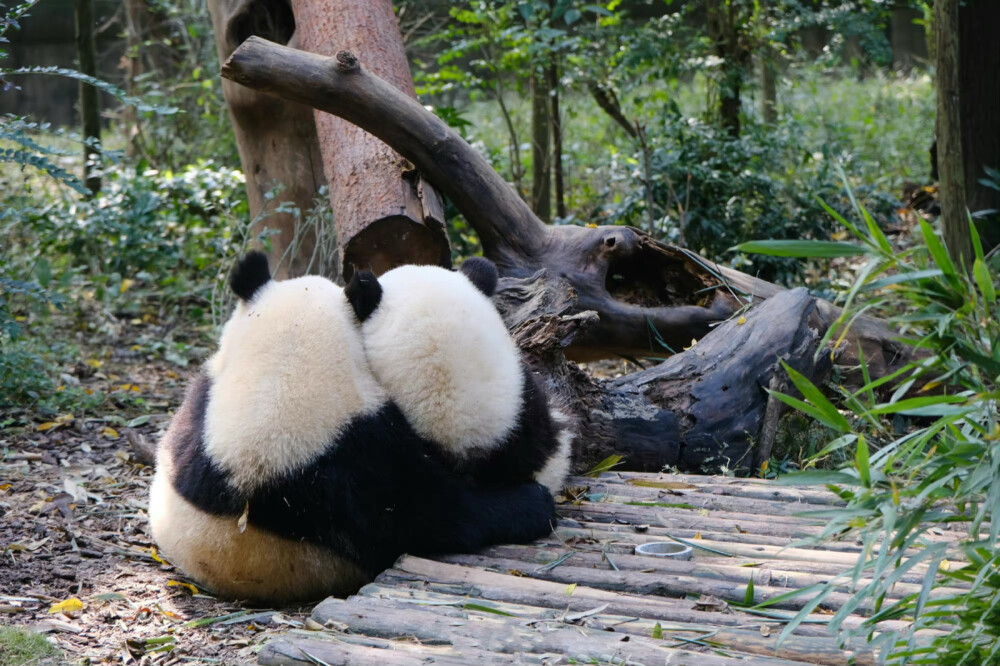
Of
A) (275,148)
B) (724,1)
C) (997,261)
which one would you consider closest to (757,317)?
(997,261)

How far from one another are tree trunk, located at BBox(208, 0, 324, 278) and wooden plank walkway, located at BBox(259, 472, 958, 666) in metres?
2.53

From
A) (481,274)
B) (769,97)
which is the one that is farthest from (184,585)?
A: (769,97)

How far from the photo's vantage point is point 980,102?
6.45m

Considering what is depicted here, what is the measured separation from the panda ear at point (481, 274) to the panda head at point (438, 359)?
0.65 feet

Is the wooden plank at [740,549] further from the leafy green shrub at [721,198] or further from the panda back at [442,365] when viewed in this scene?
the leafy green shrub at [721,198]

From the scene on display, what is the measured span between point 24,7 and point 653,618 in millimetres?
3205

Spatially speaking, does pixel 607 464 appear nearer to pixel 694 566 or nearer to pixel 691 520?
pixel 691 520

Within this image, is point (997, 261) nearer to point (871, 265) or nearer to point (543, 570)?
point (871, 265)

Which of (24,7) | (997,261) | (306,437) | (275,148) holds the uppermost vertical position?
(24,7)

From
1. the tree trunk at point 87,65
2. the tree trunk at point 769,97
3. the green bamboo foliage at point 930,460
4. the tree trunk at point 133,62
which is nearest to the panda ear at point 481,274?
the green bamboo foliage at point 930,460

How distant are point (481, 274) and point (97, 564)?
1.51 meters

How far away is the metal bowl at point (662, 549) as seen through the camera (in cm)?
263

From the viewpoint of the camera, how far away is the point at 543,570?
8.27 feet

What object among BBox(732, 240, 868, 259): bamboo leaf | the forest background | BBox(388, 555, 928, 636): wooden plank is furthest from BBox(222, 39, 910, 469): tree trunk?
BBox(732, 240, 868, 259): bamboo leaf
